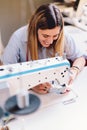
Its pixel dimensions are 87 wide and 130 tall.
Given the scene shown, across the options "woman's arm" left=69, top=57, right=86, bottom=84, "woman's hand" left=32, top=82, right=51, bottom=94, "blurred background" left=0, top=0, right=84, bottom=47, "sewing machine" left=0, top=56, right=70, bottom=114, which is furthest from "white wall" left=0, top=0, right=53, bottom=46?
"sewing machine" left=0, top=56, right=70, bottom=114

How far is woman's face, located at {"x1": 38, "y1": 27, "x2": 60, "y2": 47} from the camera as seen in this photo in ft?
3.90

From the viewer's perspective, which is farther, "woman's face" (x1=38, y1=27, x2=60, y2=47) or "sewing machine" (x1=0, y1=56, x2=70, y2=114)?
"woman's face" (x1=38, y1=27, x2=60, y2=47)

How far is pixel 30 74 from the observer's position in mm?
978

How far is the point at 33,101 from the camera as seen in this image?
1104 mm

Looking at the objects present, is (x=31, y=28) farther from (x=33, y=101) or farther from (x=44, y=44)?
(x=33, y=101)

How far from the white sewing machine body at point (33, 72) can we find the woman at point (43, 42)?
0.56ft

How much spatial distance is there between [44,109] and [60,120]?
10cm

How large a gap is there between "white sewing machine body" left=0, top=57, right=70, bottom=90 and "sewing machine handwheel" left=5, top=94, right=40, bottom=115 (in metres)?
0.11

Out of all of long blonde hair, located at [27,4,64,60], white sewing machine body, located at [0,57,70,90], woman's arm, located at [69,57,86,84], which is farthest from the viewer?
woman's arm, located at [69,57,86,84]

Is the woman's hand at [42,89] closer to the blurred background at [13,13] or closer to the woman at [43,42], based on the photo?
the woman at [43,42]

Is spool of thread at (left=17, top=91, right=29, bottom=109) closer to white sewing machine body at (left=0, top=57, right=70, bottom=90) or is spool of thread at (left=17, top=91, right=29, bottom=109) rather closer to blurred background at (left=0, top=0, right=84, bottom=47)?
white sewing machine body at (left=0, top=57, right=70, bottom=90)

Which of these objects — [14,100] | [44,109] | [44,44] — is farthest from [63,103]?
[44,44]

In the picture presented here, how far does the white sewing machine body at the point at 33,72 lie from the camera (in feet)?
3.15

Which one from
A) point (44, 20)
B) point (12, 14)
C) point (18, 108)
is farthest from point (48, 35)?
point (12, 14)
